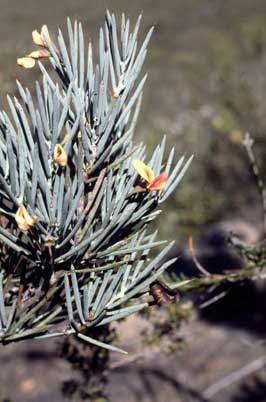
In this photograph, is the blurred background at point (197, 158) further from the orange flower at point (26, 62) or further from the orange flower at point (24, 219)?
the orange flower at point (24, 219)

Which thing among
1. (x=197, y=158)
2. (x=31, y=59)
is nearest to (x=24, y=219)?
(x=31, y=59)

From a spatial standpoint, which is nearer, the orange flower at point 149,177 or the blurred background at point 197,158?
the orange flower at point 149,177

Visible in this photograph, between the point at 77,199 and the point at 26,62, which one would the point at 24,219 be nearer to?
the point at 77,199

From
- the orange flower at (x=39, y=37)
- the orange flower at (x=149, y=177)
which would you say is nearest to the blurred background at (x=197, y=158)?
the orange flower at (x=39, y=37)

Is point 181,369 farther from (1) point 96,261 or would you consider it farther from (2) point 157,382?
(1) point 96,261

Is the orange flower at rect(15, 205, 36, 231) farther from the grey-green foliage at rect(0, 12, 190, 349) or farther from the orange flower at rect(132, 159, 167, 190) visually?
the orange flower at rect(132, 159, 167, 190)

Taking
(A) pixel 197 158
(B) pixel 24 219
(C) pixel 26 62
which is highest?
(A) pixel 197 158
